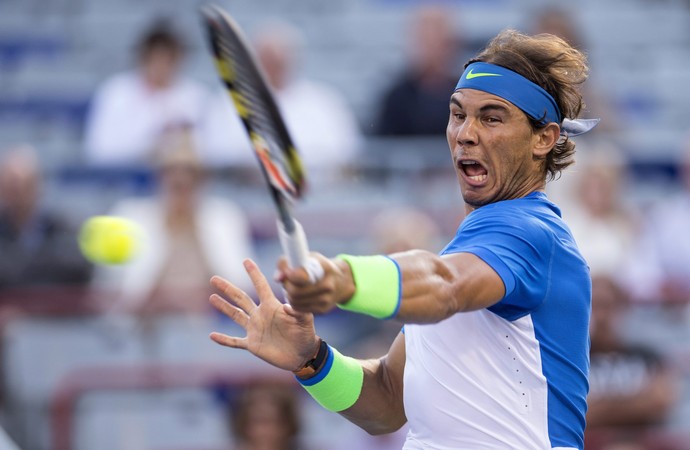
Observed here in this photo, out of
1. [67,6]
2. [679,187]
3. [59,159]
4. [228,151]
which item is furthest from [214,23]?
[67,6]

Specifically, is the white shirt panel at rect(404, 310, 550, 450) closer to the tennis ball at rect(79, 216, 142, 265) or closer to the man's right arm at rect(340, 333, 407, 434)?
the man's right arm at rect(340, 333, 407, 434)

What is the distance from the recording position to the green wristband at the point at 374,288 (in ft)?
10.9

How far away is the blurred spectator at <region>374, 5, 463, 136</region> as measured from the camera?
32.1 feet

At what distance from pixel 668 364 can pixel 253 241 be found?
10.1 feet

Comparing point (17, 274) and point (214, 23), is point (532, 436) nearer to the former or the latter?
point (214, 23)

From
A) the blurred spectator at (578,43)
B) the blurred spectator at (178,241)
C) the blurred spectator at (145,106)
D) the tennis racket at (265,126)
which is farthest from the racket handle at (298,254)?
the blurred spectator at (578,43)

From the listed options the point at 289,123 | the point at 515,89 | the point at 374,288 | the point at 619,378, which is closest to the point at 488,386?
the point at 374,288

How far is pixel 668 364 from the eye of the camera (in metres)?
8.07

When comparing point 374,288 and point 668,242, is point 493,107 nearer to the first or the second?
point 374,288

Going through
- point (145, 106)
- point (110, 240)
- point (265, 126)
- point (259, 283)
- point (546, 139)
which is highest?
point (265, 126)

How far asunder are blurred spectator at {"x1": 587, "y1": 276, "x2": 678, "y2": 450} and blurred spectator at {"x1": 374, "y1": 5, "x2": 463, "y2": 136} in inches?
94.1

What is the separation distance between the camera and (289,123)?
9.45m

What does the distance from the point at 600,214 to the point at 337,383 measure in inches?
189

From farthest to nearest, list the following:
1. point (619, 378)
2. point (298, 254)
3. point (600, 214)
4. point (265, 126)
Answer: point (600, 214) < point (619, 378) < point (265, 126) < point (298, 254)
